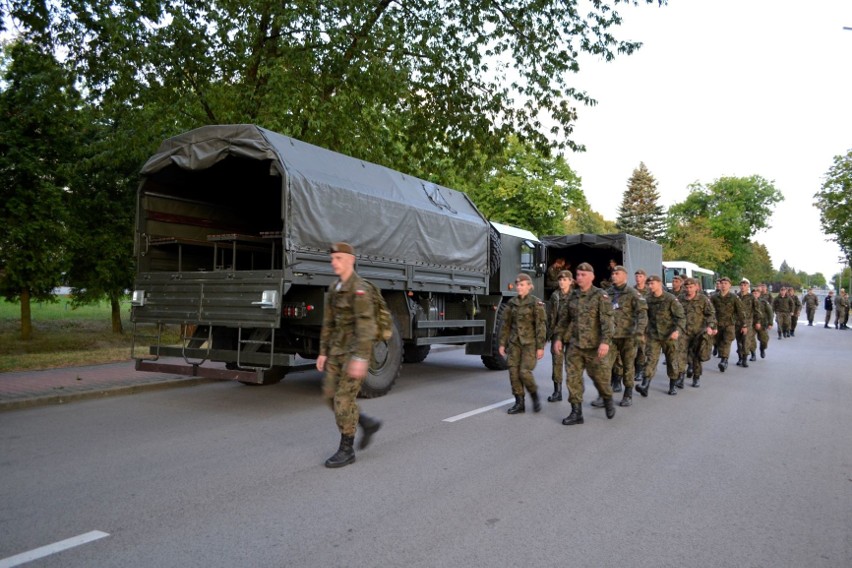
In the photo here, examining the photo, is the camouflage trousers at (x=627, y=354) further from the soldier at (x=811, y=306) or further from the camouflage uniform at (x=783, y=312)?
the soldier at (x=811, y=306)

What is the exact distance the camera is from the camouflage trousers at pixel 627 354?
8.68m

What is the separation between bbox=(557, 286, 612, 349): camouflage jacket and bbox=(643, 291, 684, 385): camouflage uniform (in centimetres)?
264

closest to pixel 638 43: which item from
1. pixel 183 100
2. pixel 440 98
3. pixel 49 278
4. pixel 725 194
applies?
pixel 440 98

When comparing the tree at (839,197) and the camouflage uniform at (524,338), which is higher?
the tree at (839,197)

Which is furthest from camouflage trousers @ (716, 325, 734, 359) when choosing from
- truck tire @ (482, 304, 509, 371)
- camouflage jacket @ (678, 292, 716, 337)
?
truck tire @ (482, 304, 509, 371)

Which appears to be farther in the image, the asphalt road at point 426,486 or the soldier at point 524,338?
the soldier at point 524,338

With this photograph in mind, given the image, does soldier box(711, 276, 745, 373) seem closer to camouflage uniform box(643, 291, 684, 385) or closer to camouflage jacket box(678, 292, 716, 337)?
camouflage jacket box(678, 292, 716, 337)

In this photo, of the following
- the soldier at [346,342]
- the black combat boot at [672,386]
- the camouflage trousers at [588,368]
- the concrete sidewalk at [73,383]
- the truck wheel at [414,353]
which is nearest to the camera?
the soldier at [346,342]

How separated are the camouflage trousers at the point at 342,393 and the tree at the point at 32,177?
11.2 metres

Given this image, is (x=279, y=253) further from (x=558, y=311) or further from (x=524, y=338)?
(x=558, y=311)

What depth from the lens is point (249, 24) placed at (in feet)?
40.5

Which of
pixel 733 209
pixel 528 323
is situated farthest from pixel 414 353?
pixel 733 209

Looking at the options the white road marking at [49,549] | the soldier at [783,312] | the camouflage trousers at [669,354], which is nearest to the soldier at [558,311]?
the camouflage trousers at [669,354]

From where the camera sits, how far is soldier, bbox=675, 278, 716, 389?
10.9 metres
